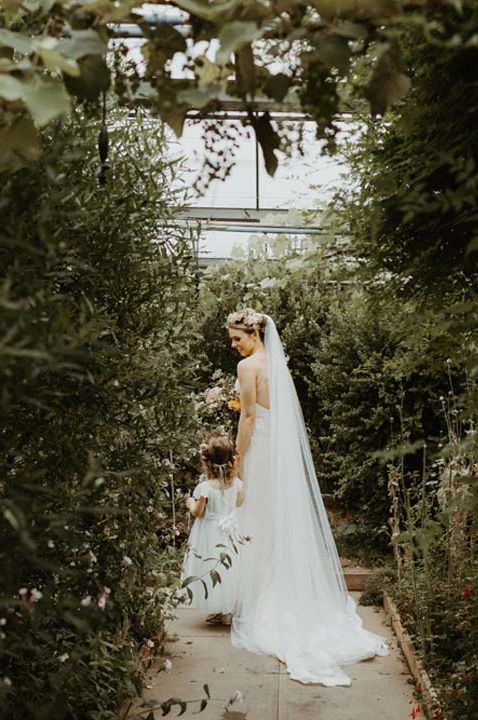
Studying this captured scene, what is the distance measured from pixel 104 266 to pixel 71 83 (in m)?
1.49

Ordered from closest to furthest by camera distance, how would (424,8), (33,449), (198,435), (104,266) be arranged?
(424,8)
(33,449)
(104,266)
(198,435)

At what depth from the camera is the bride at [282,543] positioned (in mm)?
4785

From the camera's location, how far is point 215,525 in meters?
5.38

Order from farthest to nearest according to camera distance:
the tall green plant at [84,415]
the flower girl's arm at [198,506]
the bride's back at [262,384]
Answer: the bride's back at [262,384], the flower girl's arm at [198,506], the tall green plant at [84,415]

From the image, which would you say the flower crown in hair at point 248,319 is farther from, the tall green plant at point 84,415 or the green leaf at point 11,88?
the green leaf at point 11,88

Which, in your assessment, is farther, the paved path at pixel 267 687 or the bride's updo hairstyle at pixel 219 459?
the bride's updo hairstyle at pixel 219 459

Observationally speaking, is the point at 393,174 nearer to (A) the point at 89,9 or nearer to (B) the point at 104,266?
(A) the point at 89,9

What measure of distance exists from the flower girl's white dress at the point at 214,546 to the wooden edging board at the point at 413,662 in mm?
953

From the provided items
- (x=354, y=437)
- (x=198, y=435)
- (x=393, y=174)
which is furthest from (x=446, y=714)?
(x=354, y=437)

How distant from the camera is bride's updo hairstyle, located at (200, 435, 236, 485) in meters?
5.40

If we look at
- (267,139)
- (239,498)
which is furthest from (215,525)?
(267,139)

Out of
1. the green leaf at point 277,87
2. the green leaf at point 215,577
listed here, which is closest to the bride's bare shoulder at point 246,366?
the green leaf at point 215,577

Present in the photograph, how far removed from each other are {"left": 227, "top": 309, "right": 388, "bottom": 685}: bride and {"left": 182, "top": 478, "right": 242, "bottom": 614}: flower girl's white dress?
0.10 m

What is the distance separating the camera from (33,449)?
2.44 m
